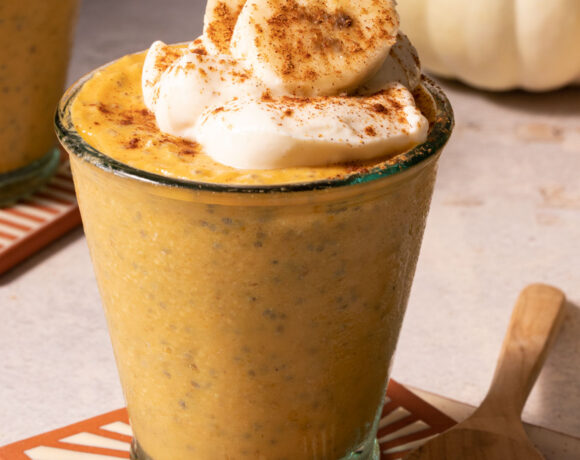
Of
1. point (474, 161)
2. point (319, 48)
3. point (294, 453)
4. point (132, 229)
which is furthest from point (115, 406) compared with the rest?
point (474, 161)

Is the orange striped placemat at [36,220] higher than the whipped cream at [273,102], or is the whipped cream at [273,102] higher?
the whipped cream at [273,102]

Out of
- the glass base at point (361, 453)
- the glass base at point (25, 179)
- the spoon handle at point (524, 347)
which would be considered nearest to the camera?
the glass base at point (361, 453)

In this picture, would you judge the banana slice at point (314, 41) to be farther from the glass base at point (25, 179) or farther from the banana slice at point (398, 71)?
the glass base at point (25, 179)

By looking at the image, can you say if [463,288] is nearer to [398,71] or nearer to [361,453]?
[361,453]

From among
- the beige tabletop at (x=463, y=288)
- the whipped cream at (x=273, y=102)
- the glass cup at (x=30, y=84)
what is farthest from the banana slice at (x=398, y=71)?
the glass cup at (x=30, y=84)

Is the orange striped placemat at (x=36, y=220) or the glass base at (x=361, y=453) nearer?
the glass base at (x=361, y=453)

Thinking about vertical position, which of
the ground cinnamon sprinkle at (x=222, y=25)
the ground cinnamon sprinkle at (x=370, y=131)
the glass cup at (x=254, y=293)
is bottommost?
the glass cup at (x=254, y=293)

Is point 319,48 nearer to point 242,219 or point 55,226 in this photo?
point 242,219

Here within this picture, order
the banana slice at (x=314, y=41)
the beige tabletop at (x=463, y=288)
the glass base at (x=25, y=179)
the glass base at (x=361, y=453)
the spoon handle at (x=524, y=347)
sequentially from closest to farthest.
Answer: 1. the banana slice at (x=314, y=41)
2. the glass base at (x=361, y=453)
3. the spoon handle at (x=524, y=347)
4. the beige tabletop at (x=463, y=288)
5. the glass base at (x=25, y=179)
